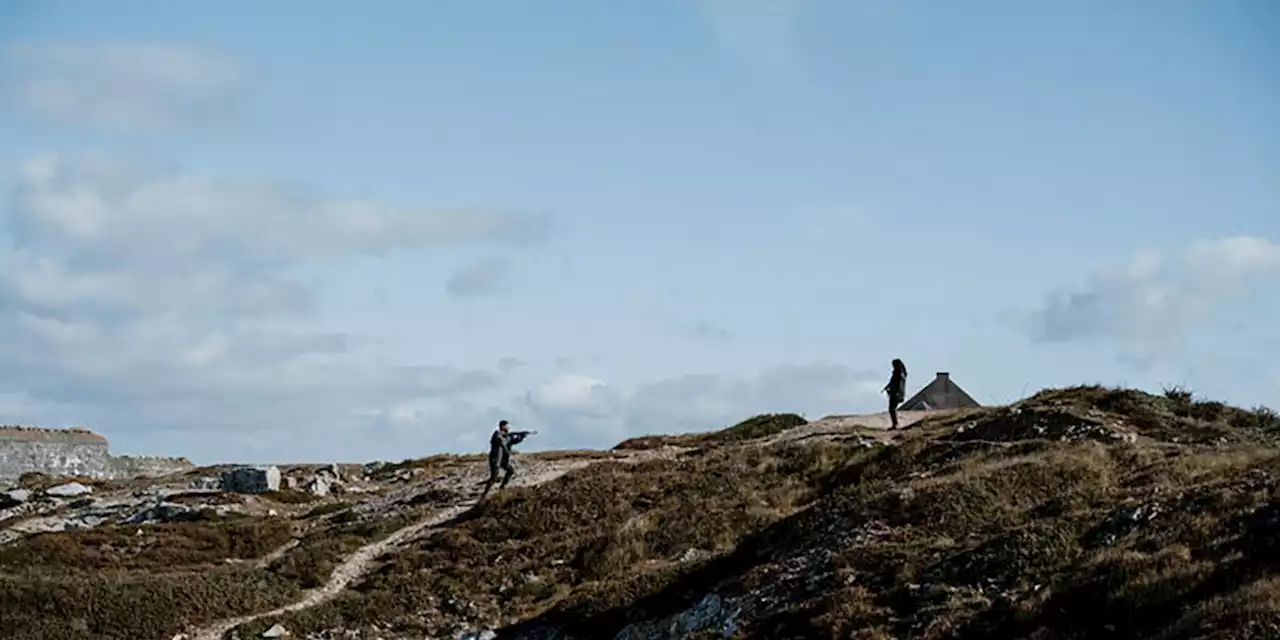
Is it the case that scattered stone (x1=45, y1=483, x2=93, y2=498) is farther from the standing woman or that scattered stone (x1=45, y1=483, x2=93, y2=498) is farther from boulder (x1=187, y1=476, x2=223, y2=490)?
the standing woman

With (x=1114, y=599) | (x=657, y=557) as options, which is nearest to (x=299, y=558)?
(x=657, y=557)

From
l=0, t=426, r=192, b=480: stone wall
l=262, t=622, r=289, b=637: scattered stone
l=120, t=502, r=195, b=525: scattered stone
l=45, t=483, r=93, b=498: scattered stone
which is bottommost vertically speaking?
l=262, t=622, r=289, b=637: scattered stone

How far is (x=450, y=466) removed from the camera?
58438mm

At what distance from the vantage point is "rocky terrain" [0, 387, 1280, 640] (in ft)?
63.5

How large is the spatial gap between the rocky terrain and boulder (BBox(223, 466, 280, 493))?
13.7 inches

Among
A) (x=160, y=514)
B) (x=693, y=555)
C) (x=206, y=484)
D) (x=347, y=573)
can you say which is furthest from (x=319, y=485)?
(x=693, y=555)

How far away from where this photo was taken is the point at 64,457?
71.6 metres

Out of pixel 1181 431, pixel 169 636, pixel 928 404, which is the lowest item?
pixel 169 636

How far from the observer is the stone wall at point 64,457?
2721 inches

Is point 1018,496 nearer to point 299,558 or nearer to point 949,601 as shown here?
point 949,601

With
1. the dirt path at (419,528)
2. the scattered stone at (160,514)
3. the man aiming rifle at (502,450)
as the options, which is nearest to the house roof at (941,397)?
the dirt path at (419,528)

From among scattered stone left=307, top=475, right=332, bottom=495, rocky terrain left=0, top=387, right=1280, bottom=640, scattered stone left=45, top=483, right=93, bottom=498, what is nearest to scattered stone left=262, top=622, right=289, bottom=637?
rocky terrain left=0, top=387, right=1280, bottom=640

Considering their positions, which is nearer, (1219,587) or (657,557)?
(1219,587)

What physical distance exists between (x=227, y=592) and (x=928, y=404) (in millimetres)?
35395
